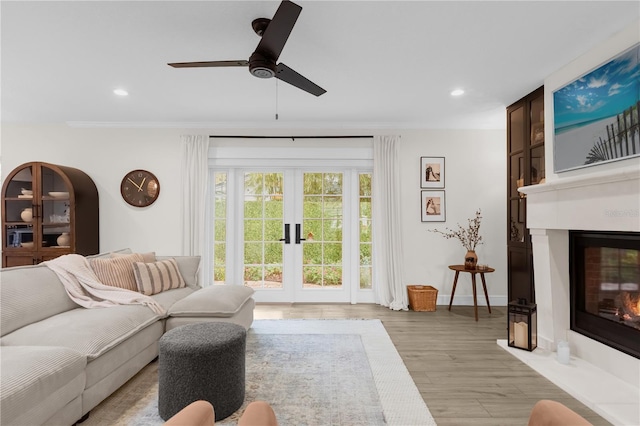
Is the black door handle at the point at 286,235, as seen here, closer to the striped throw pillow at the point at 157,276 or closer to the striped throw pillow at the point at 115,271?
the striped throw pillow at the point at 157,276

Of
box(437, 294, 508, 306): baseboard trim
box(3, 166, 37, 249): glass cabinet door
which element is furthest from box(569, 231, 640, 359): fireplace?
box(3, 166, 37, 249): glass cabinet door

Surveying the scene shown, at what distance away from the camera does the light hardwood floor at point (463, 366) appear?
212cm

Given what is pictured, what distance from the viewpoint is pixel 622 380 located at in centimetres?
242

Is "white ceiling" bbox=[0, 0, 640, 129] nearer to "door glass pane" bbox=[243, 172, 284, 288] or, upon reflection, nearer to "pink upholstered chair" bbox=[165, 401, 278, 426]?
"door glass pane" bbox=[243, 172, 284, 288]

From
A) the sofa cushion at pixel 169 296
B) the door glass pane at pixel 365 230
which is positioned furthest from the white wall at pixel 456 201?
the sofa cushion at pixel 169 296

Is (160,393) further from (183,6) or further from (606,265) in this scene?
(606,265)

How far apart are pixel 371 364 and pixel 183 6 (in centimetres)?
288

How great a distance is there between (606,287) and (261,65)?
120 inches

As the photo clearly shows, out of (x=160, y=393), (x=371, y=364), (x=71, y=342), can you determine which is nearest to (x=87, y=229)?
(x=71, y=342)

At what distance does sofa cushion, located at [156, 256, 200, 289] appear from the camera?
374cm

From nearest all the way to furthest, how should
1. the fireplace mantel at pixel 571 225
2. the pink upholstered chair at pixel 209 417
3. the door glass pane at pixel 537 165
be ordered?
the pink upholstered chair at pixel 209 417 → the fireplace mantel at pixel 571 225 → the door glass pane at pixel 537 165

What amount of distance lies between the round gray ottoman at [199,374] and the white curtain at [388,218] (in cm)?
287

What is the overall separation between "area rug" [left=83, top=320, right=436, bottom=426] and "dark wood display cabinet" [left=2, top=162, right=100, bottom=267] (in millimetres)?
2577

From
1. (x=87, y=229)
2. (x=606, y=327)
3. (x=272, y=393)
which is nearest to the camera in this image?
(x=272, y=393)
